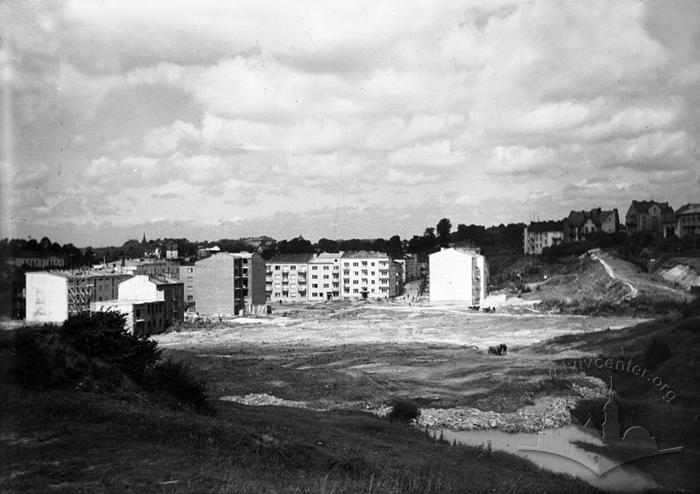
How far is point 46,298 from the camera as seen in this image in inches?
Answer: 2355

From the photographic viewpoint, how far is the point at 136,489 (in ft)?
33.4

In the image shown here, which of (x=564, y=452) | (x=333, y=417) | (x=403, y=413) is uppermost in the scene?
(x=333, y=417)

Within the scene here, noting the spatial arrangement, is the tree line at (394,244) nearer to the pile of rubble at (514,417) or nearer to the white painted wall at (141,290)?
the white painted wall at (141,290)

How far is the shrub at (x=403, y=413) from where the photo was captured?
25.4 metres

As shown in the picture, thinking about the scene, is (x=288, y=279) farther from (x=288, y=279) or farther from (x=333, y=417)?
(x=333, y=417)

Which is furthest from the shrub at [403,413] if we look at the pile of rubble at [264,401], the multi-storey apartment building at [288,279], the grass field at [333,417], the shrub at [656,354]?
the multi-storey apartment building at [288,279]

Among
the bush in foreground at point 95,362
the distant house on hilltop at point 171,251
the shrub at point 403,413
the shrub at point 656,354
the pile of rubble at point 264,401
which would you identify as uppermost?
the distant house on hilltop at point 171,251

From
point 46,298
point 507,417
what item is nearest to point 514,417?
point 507,417

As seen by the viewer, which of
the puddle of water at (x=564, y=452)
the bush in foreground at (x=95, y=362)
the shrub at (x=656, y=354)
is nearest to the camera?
the bush in foreground at (x=95, y=362)

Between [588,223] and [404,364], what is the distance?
92219 mm

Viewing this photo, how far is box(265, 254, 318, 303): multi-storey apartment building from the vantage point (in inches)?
4198

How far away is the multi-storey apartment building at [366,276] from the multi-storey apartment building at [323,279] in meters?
1.82

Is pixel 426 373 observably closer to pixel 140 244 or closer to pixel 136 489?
pixel 136 489

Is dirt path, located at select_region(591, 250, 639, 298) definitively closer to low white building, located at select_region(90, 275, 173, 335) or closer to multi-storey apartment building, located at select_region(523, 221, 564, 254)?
multi-storey apartment building, located at select_region(523, 221, 564, 254)
